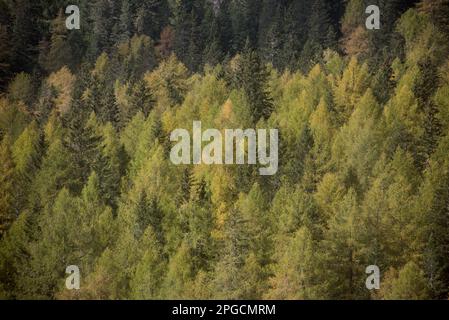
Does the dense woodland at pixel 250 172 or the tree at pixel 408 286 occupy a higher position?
the dense woodland at pixel 250 172

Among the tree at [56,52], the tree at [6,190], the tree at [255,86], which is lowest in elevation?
the tree at [6,190]

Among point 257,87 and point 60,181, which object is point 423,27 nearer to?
point 257,87

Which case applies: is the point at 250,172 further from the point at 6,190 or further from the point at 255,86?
the point at 6,190

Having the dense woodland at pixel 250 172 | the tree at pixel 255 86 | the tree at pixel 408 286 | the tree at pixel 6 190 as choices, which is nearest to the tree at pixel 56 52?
the dense woodland at pixel 250 172

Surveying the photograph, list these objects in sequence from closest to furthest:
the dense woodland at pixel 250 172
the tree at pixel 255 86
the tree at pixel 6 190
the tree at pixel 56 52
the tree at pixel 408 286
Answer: the tree at pixel 408 286, the dense woodland at pixel 250 172, the tree at pixel 6 190, the tree at pixel 255 86, the tree at pixel 56 52

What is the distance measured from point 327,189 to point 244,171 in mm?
7717

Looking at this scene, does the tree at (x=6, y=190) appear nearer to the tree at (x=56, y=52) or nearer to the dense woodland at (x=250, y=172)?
the dense woodland at (x=250, y=172)

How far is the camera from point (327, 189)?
191 ft

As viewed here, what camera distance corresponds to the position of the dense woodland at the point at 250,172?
169ft

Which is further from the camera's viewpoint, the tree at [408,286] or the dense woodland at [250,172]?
the dense woodland at [250,172]

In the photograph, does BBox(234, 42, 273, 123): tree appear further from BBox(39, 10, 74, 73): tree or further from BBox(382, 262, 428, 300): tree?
BBox(39, 10, 74, 73): tree

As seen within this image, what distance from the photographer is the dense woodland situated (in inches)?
2029

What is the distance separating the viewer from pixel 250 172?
63438 mm

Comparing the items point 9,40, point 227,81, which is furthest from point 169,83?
point 9,40
